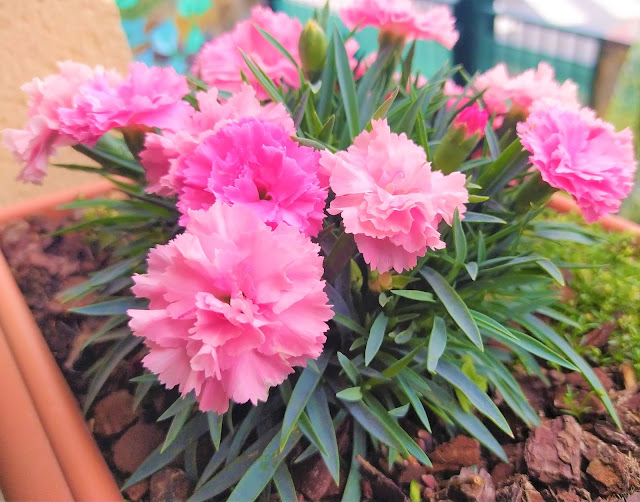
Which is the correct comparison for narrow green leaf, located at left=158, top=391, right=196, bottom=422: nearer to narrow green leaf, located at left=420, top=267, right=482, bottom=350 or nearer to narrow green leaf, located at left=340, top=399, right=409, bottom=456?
narrow green leaf, located at left=340, top=399, right=409, bottom=456

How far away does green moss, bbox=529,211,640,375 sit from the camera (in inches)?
27.8

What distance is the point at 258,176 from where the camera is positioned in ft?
1.53

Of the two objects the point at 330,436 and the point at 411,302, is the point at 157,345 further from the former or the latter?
the point at 411,302

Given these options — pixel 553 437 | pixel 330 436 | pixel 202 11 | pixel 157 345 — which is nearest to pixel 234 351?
pixel 157 345

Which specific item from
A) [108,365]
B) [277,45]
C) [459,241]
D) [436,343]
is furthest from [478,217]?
[108,365]

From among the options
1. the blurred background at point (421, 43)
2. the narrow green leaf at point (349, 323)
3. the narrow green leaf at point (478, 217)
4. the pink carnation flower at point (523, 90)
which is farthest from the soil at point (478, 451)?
the blurred background at point (421, 43)

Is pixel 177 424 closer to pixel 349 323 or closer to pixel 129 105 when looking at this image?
pixel 349 323

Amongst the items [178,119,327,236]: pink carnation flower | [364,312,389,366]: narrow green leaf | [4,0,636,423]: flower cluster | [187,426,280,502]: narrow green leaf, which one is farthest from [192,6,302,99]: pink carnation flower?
[187,426,280,502]: narrow green leaf

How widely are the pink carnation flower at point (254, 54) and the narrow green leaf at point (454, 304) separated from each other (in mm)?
366

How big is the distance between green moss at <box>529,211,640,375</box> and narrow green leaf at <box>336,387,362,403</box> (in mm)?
367

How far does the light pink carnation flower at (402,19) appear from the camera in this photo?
2.37 ft

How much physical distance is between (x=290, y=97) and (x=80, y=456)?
56cm

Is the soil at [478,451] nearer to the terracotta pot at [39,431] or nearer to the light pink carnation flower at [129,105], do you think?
the terracotta pot at [39,431]

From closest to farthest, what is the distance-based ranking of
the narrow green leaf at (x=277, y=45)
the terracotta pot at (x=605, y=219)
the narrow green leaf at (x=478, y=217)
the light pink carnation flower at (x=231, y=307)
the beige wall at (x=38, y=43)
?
the light pink carnation flower at (x=231, y=307), the narrow green leaf at (x=478, y=217), the narrow green leaf at (x=277, y=45), the terracotta pot at (x=605, y=219), the beige wall at (x=38, y=43)
